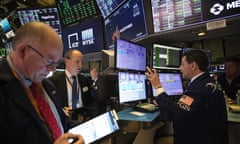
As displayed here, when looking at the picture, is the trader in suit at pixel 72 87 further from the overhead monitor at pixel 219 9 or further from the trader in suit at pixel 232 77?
the trader in suit at pixel 232 77

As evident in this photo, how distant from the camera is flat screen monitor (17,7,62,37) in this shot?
4.81 metres

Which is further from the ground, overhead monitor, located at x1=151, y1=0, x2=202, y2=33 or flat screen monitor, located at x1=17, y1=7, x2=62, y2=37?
flat screen monitor, located at x1=17, y1=7, x2=62, y2=37

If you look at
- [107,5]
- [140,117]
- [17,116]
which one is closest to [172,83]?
[140,117]

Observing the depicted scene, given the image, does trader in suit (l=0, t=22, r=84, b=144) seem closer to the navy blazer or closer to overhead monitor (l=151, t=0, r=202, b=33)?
the navy blazer

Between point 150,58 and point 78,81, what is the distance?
3.50 feet

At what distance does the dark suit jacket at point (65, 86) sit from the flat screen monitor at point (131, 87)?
0.79 metres

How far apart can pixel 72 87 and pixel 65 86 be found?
105 mm

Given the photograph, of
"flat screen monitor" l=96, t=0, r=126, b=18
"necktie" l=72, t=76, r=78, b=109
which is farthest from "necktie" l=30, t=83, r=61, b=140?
"flat screen monitor" l=96, t=0, r=126, b=18

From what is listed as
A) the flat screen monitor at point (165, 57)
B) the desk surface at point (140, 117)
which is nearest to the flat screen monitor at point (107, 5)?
the flat screen monitor at point (165, 57)

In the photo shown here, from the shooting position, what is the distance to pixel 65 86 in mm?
2873

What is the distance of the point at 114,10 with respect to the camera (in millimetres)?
3648

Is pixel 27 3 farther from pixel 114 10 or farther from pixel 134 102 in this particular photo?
pixel 134 102

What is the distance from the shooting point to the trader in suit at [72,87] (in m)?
2.85

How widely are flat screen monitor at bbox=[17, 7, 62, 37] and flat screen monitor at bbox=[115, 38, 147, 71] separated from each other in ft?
8.69
